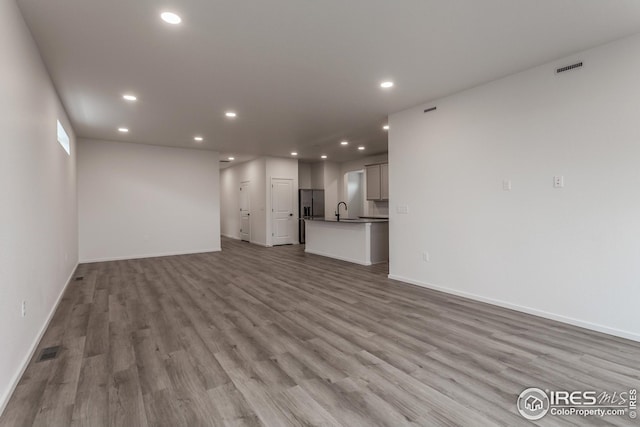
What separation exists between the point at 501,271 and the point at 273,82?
3.58 m

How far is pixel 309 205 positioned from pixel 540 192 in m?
7.44

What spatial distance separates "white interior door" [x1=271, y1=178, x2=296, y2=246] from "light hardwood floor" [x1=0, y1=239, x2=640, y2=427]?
5.14 metres

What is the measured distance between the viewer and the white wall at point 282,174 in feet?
29.7

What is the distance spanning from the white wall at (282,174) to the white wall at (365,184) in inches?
73.4

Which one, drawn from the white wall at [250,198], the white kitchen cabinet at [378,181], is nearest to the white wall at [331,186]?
the white kitchen cabinet at [378,181]

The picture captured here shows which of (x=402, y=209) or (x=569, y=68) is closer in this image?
(x=569, y=68)

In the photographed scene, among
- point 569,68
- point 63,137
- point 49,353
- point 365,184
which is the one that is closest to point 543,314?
point 569,68

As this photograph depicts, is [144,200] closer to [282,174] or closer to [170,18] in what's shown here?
[282,174]

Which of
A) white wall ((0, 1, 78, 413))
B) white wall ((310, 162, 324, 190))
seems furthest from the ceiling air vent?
white wall ((310, 162, 324, 190))

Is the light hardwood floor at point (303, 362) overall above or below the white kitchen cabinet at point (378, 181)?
below

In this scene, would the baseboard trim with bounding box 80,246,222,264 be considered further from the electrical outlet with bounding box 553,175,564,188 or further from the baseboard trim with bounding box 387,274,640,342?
the electrical outlet with bounding box 553,175,564,188

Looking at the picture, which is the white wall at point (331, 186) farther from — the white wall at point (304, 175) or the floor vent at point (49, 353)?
the floor vent at point (49, 353)

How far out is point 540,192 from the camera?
130 inches

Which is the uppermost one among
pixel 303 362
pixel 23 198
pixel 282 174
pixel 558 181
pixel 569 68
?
pixel 569 68
